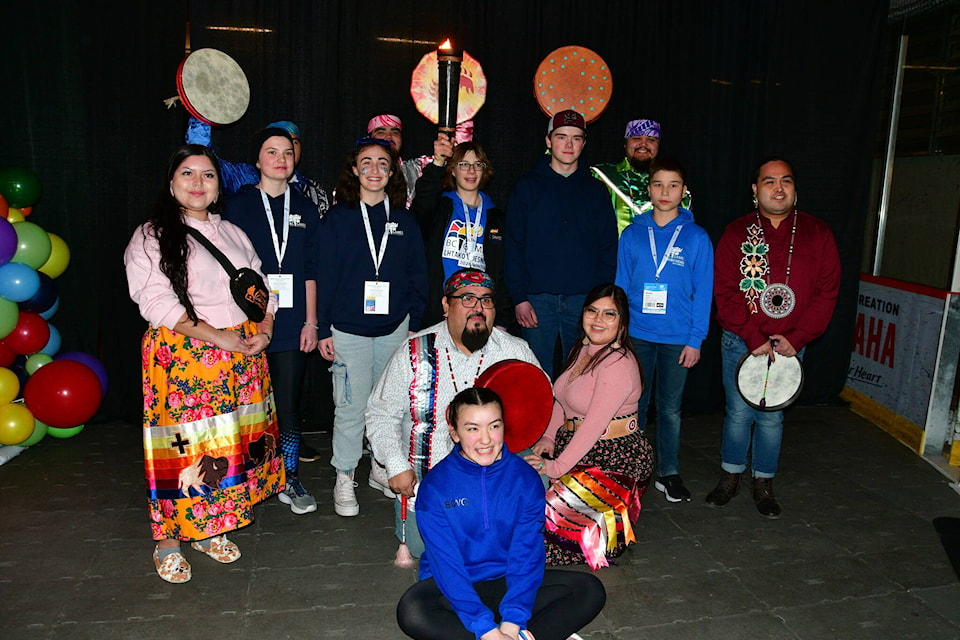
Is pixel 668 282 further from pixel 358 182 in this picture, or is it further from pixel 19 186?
pixel 19 186

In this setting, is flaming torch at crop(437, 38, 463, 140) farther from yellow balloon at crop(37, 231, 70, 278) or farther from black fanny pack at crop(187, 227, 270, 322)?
yellow balloon at crop(37, 231, 70, 278)

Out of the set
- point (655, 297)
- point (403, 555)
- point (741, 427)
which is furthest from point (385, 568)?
point (741, 427)

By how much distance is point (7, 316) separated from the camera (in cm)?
397

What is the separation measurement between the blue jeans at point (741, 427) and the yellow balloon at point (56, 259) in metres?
3.77

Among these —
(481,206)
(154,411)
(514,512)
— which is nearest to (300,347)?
(154,411)

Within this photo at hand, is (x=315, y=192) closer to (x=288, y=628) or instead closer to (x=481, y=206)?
(x=481, y=206)

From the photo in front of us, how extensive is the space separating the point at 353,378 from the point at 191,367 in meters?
0.88

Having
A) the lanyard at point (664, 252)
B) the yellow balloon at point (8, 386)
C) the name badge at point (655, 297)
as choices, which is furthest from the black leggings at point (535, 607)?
the yellow balloon at point (8, 386)

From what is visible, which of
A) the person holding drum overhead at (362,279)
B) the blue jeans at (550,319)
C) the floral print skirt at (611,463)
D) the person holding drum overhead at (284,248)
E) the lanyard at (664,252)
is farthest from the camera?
the blue jeans at (550,319)

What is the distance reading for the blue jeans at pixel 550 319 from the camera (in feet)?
12.8

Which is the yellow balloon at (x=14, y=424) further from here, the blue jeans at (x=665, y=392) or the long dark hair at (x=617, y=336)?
the blue jeans at (x=665, y=392)

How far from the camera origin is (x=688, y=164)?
526 centimetres

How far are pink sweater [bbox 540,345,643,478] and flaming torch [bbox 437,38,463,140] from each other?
3.73 feet

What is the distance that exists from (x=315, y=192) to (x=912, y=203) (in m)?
4.46
